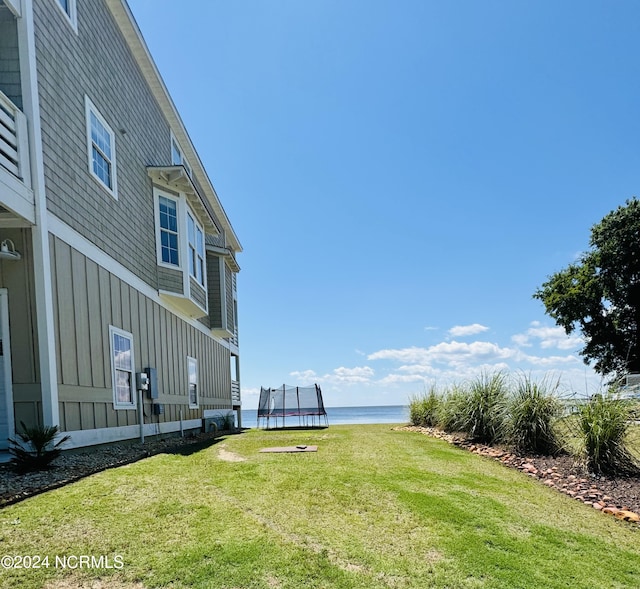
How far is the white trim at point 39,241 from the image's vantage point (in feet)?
17.4

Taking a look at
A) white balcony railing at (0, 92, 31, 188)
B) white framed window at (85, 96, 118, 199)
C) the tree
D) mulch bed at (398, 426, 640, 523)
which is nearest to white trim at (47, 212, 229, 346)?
white balcony railing at (0, 92, 31, 188)

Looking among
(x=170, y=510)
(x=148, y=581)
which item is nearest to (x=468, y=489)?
(x=170, y=510)

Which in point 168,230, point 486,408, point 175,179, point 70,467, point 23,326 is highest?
point 175,179

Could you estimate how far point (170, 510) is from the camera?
10.9 ft

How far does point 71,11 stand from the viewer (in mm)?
6652

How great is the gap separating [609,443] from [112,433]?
7.09 m

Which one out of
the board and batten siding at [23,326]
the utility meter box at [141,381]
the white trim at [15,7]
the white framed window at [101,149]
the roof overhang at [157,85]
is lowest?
the utility meter box at [141,381]

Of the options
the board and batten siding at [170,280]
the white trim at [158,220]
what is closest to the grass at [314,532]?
the board and batten siding at [170,280]

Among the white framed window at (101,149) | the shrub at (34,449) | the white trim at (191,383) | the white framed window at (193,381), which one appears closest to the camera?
the shrub at (34,449)

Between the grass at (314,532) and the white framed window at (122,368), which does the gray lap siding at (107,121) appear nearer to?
the white framed window at (122,368)

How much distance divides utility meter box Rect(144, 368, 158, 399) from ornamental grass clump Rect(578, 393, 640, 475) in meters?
7.22

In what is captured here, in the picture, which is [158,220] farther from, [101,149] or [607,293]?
[607,293]

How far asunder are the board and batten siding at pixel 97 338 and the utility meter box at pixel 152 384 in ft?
0.44

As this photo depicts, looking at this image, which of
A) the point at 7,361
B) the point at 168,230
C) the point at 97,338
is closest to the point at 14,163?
the point at 7,361
